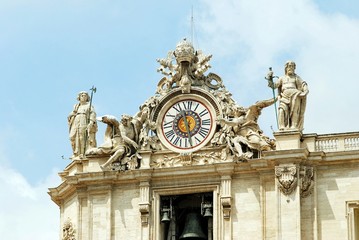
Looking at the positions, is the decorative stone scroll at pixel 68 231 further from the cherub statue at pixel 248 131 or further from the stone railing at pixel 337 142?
the stone railing at pixel 337 142

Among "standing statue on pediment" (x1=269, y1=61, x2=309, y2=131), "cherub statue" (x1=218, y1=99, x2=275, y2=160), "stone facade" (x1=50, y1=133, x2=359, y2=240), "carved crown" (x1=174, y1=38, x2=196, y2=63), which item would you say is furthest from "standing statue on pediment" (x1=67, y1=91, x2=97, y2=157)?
"standing statue on pediment" (x1=269, y1=61, x2=309, y2=131)

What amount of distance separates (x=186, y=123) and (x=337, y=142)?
4.50 metres

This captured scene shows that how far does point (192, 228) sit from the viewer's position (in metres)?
45.2

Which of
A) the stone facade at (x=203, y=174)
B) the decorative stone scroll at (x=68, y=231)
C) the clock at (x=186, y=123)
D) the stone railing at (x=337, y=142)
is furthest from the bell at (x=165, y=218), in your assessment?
the stone railing at (x=337, y=142)

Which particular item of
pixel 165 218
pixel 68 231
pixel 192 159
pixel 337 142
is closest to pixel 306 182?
pixel 337 142

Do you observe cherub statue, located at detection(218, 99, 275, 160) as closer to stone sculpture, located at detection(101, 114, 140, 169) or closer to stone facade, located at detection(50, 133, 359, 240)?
stone facade, located at detection(50, 133, 359, 240)

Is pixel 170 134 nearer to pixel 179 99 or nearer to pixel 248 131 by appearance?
pixel 179 99

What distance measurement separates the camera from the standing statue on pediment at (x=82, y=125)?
47312mm

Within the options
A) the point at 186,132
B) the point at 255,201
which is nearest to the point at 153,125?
the point at 186,132

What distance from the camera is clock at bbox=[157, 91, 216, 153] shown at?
45.9 metres

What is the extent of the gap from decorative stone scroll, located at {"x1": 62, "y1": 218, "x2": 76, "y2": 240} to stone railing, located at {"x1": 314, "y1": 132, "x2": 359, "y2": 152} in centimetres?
743

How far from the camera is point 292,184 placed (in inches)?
1725

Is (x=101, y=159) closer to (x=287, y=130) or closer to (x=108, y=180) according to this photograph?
(x=108, y=180)

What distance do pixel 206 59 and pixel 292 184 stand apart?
A: 4.97 meters
